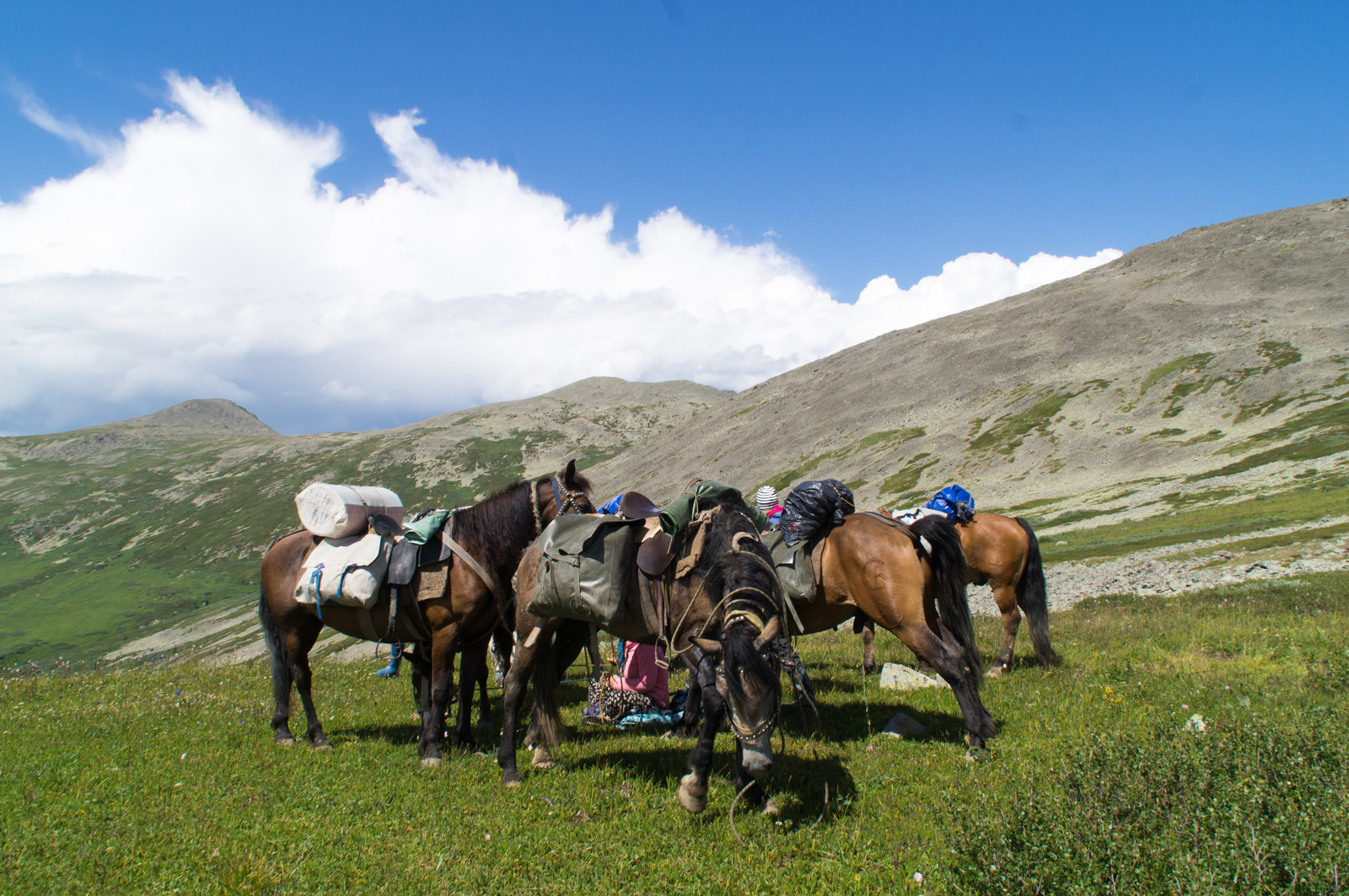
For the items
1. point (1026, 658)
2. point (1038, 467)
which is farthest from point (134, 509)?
point (1026, 658)

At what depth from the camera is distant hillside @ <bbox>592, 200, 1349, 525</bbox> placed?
157 ft

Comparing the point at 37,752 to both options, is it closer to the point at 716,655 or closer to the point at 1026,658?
the point at 716,655

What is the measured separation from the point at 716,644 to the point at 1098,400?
8009 centimetres

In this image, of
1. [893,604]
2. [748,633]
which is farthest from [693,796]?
[893,604]

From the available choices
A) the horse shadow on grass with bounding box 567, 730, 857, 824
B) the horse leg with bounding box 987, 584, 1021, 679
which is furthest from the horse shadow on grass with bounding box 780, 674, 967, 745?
the horse leg with bounding box 987, 584, 1021, 679

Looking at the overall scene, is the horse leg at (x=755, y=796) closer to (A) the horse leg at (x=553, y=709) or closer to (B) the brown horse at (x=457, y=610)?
(A) the horse leg at (x=553, y=709)

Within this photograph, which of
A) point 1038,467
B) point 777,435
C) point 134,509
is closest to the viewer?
point 1038,467

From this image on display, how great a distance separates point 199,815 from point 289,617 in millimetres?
3003

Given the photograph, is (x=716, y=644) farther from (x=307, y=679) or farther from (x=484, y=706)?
(x=307, y=679)

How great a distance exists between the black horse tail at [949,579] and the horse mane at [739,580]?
9.53ft

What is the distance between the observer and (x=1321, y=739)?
4582 mm

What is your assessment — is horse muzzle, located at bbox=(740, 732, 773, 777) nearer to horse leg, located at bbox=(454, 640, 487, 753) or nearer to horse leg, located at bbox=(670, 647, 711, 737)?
horse leg, located at bbox=(670, 647, 711, 737)

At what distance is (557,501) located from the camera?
7.29m

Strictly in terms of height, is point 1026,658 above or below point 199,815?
below
